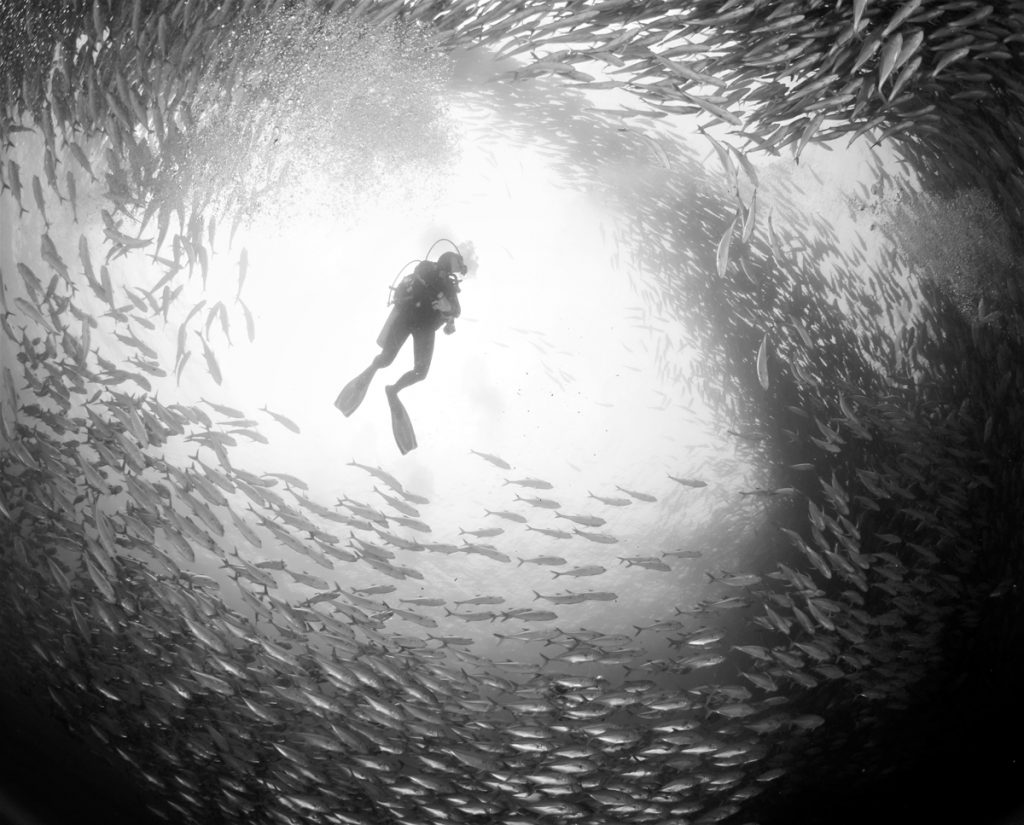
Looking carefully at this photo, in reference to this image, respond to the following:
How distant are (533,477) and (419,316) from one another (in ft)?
2.02

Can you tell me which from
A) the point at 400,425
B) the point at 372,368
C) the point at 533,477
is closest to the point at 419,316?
the point at 372,368

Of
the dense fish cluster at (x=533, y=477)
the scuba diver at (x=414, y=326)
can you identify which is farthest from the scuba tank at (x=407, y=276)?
the dense fish cluster at (x=533, y=477)

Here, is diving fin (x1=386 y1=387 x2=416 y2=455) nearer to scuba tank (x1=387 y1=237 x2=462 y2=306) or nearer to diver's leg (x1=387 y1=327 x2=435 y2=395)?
diver's leg (x1=387 y1=327 x2=435 y2=395)

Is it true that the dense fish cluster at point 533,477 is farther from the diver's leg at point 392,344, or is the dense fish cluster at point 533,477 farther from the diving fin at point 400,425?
the diver's leg at point 392,344

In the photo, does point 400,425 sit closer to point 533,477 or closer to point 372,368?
point 372,368

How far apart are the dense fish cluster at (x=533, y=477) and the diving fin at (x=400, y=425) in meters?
0.14

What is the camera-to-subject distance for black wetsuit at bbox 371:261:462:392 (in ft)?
5.80

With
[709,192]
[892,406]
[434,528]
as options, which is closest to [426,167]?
[709,192]

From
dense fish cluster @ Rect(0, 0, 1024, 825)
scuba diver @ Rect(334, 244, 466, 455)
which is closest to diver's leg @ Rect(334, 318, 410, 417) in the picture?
scuba diver @ Rect(334, 244, 466, 455)

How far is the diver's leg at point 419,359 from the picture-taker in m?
1.82

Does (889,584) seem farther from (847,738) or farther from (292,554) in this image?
(292,554)

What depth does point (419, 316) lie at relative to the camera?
1.78m

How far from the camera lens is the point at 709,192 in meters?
1.82

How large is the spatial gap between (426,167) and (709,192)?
87 centimetres
